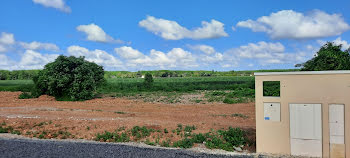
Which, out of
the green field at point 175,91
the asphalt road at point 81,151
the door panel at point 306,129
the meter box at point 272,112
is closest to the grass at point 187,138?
the asphalt road at point 81,151

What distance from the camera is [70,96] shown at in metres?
27.8

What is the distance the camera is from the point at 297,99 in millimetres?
8234

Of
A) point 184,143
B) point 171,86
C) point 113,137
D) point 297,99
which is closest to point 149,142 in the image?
point 184,143

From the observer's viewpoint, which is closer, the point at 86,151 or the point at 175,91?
the point at 86,151

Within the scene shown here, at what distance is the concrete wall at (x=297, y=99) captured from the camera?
7.90 meters

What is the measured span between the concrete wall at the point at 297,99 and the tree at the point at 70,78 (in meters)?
22.0

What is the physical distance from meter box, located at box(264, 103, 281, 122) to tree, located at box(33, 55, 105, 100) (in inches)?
867

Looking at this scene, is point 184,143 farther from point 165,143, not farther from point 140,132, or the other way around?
point 140,132

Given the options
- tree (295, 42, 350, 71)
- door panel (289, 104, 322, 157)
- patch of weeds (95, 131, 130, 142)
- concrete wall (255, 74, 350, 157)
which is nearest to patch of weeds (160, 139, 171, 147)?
patch of weeds (95, 131, 130, 142)

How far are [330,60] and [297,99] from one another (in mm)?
18914

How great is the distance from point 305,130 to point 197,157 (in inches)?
129

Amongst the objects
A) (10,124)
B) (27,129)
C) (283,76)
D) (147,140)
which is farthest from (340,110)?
(10,124)

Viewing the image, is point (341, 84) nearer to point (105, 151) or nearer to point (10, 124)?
point (105, 151)

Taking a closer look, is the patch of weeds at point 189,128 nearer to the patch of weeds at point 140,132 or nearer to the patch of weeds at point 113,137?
the patch of weeds at point 140,132
